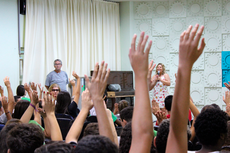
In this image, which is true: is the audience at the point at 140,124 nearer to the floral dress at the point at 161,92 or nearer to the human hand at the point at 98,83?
the human hand at the point at 98,83

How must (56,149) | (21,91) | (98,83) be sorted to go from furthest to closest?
(21,91)
(98,83)
(56,149)

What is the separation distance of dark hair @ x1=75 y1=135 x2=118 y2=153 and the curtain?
526cm

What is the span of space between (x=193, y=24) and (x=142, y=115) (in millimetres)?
6756

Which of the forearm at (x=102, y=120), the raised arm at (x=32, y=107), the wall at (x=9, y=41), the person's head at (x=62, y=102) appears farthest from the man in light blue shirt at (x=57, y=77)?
the forearm at (x=102, y=120)

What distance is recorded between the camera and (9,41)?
223 inches

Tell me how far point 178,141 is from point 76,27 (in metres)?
6.15

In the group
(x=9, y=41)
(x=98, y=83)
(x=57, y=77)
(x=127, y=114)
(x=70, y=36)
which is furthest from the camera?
(x=70, y=36)

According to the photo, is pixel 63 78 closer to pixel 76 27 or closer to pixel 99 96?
pixel 76 27

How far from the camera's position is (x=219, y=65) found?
277 inches

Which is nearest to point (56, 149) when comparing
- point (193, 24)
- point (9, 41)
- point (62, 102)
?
point (62, 102)

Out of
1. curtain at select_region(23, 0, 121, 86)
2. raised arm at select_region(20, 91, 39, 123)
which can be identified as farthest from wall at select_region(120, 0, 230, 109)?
raised arm at select_region(20, 91, 39, 123)

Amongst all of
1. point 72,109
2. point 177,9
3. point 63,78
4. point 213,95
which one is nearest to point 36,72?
point 63,78

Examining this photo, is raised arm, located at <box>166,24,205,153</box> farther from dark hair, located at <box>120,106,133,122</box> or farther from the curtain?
the curtain

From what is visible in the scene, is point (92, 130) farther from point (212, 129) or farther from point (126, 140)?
point (212, 129)
